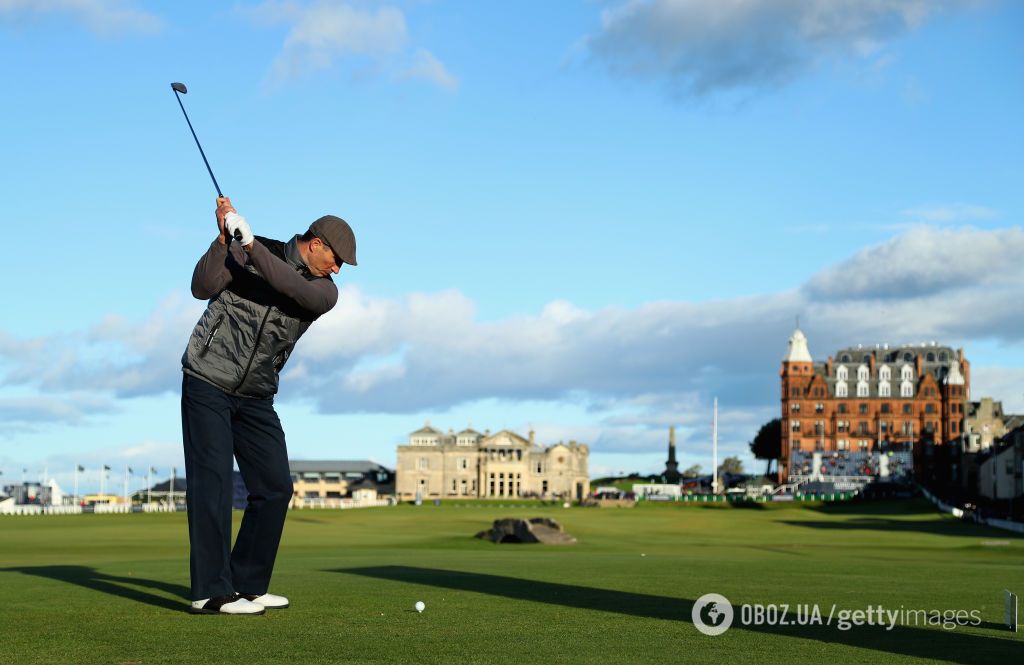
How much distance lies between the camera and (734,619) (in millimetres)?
9594

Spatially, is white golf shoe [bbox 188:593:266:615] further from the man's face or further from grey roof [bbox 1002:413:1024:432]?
grey roof [bbox 1002:413:1024:432]

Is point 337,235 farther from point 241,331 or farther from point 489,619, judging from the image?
point 489,619

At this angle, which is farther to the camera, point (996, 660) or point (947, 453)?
point (947, 453)

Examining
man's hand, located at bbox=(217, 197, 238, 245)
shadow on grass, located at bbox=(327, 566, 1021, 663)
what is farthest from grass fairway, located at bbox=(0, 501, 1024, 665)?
man's hand, located at bbox=(217, 197, 238, 245)

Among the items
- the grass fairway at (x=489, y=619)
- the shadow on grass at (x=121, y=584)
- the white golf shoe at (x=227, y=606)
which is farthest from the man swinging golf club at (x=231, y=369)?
the shadow on grass at (x=121, y=584)


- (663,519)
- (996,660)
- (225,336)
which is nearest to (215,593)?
(225,336)

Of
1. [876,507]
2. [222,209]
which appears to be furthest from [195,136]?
[876,507]

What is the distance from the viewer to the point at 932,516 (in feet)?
289

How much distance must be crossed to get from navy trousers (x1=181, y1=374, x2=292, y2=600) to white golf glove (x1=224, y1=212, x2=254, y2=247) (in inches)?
55.9

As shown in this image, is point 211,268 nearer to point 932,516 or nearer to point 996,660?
point 996,660

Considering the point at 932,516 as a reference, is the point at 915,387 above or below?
above

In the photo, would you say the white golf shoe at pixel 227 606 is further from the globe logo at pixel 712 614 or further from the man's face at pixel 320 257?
the globe logo at pixel 712 614

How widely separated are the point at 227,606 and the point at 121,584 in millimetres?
3611

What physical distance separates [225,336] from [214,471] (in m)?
1.13
